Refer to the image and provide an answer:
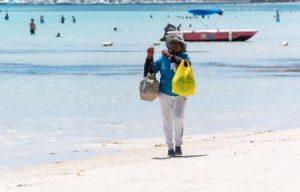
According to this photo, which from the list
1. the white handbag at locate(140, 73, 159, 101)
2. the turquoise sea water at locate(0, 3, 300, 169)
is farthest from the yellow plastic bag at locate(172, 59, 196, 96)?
the turquoise sea water at locate(0, 3, 300, 169)

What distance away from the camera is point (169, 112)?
1377 cm

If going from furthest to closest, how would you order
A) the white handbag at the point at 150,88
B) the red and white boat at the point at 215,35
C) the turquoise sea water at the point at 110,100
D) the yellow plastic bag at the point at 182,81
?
the red and white boat at the point at 215,35 → the turquoise sea water at the point at 110,100 → the white handbag at the point at 150,88 → the yellow plastic bag at the point at 182,81

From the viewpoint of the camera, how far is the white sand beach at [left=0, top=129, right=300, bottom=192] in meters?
10.9

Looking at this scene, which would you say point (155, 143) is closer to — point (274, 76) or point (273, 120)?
point (273, 120)

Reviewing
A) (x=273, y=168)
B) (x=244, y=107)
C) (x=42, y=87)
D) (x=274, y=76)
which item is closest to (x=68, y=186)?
(x=273, y=168)

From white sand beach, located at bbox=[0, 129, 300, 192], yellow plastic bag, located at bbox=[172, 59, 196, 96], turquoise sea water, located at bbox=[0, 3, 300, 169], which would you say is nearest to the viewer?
white sand beach, located at bbox=[0, 129, 300, 192]

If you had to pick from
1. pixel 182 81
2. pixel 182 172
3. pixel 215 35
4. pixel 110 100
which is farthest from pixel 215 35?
pixel 182 172

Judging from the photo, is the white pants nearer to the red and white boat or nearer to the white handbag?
the white handbag

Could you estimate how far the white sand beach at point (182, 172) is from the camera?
1090 cm

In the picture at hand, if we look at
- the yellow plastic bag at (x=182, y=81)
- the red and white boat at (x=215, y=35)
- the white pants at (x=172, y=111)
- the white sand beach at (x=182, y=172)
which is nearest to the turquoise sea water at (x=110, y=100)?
the white sand beach at (x=182, y=172)

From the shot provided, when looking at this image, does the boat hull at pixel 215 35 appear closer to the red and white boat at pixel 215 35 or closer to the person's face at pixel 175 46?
the red and white boat at pixel 215 35

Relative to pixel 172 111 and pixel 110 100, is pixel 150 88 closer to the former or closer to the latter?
pixel 172 111

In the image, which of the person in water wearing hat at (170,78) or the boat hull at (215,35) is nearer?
the person in water wearing hat at (170,78)

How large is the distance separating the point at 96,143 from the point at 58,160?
2547 millimetres
